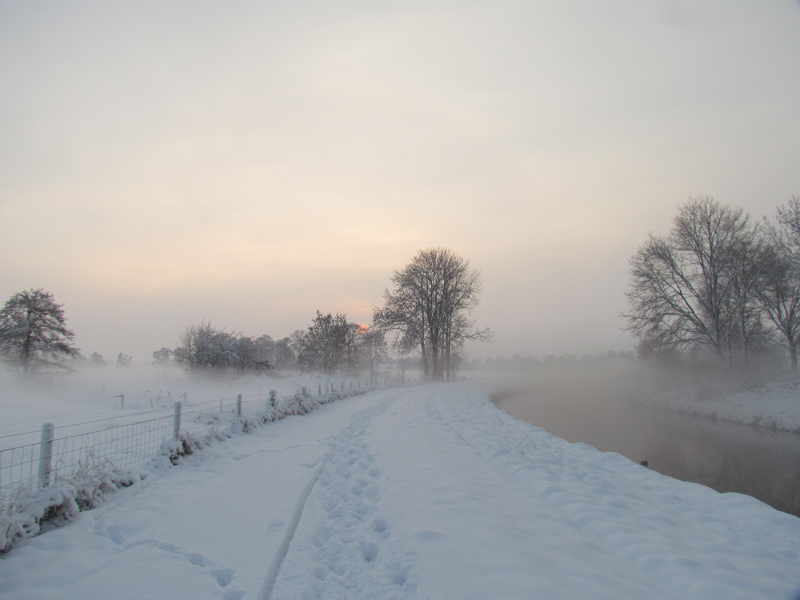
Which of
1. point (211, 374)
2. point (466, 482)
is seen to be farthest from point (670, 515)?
point (211, 374)

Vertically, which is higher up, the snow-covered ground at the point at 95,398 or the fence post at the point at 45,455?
the fence post at the point at 45,455

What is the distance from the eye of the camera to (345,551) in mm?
3756

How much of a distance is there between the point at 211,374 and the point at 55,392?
10.8m

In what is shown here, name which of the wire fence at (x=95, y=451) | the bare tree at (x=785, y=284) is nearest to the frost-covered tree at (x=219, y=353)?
the wire fence at (x=95, y=451)

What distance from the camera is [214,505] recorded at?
4.97 meters

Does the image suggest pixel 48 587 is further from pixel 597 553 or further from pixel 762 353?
pixel 762 353

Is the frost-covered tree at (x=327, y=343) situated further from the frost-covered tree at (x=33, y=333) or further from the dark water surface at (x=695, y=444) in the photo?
the dark water surface at (x=695, y=444)

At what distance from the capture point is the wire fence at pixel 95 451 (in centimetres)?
472

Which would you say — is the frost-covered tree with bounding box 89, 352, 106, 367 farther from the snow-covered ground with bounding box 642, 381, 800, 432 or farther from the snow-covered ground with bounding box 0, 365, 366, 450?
→ the snow-covered ground with bounding box 642, 381, 800, 432

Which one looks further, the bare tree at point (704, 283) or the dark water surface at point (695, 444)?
the bare tree at point (704, 283)

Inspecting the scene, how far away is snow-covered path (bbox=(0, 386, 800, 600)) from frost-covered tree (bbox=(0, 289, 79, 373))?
29909mm

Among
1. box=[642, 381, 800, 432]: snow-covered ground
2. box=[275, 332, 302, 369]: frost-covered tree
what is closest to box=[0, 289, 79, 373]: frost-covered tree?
box=[642, 381, 800, 432]: snow-covered ground

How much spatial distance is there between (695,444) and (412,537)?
41.6 feet

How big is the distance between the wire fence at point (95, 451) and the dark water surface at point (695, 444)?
10.2 metres
